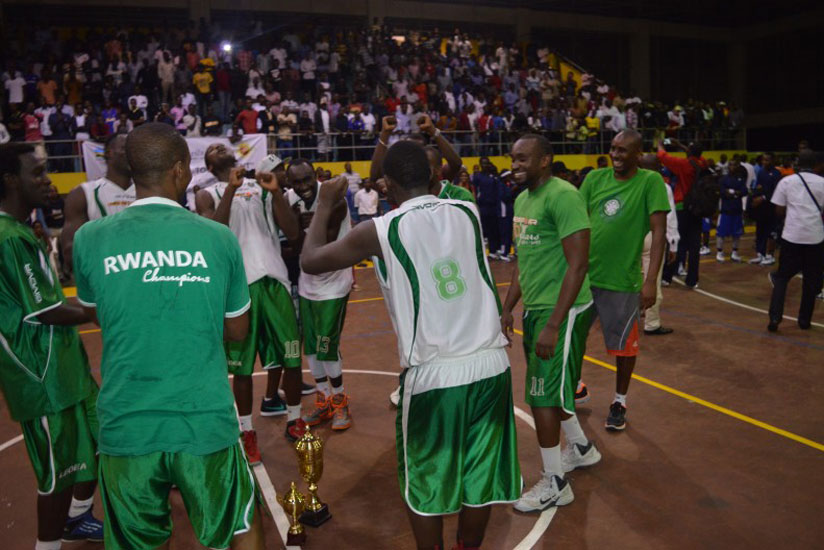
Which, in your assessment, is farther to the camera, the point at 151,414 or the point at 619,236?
Answer: the point at 619,236

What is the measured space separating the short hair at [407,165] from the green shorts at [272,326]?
7.22ft

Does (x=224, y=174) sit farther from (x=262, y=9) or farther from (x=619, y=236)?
(x=262, y=9)

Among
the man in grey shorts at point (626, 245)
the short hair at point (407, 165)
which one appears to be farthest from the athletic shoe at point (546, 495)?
the short hair at point (407, 165)

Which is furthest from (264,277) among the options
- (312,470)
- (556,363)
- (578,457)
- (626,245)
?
(626,245)

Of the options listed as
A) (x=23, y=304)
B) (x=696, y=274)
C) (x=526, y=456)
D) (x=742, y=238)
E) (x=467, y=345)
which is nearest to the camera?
(x=467, y=345)

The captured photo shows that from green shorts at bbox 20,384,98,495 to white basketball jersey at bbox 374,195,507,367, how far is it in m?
1.79

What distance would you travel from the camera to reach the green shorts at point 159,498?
7.63 feet

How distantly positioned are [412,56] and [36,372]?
19996mm

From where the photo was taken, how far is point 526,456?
4.80 meters

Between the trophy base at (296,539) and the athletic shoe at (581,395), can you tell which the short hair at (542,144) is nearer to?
the athletic shoe at (581,395)

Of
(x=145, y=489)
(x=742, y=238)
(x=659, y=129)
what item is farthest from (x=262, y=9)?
(x=145, y=489)

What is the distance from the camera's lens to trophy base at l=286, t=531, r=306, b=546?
12.1 ft

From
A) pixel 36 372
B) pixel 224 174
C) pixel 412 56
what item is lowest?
pixel 36 372

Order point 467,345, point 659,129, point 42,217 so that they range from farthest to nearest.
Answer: point 659,129 < point 42,217 < point 467,345
